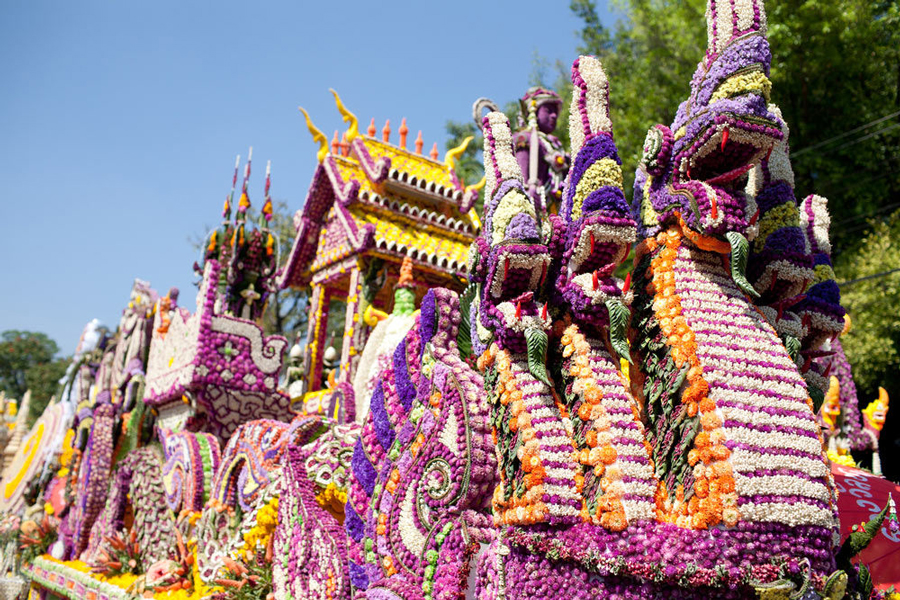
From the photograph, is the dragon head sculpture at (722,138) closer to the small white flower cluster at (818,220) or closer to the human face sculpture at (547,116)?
the small white flower cluster at (818,220)

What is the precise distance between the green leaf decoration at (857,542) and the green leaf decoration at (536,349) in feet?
3.97

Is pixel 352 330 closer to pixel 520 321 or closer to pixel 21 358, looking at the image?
pixel 520 321

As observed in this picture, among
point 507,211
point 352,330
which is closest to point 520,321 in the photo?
point 507,211

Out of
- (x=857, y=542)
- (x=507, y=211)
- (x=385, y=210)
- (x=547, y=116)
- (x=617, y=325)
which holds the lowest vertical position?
(x=857, y=542)

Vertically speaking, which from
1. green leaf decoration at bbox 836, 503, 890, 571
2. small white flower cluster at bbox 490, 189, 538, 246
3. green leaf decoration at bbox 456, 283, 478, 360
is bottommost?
green leaf decoration at bbox 836, 503, 890, 571

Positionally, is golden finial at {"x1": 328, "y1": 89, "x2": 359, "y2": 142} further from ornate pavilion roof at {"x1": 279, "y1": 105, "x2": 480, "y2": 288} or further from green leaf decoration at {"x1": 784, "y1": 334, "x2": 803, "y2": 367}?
green leaf decoration at {"x1": 784, "y1": 334, "x2": 803, "y2": 367}

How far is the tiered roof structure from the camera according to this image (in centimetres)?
861

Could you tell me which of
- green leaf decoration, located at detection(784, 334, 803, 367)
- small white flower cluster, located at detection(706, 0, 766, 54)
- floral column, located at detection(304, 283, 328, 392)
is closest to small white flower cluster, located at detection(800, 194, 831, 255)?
green leaf decoration, located at detection(784, 334, 803, 367)

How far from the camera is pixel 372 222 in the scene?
8836 mm

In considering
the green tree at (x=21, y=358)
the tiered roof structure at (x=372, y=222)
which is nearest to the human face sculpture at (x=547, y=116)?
the tiered roof structure at (x=372, y=222)

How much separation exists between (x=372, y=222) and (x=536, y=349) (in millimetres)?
5999

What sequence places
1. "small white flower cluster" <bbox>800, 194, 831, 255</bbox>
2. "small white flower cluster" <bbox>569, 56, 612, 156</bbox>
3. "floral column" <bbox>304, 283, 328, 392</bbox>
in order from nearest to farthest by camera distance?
"small white flower cluster" <bbox>569, 56, 612, 156</bbox> < "small white flower cluster" <bbox>800, 194, 831, 255</bbox> < "floral column" <bbox>304, 283, 328, 392</bbox>

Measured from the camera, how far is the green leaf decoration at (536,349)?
307 centimetres

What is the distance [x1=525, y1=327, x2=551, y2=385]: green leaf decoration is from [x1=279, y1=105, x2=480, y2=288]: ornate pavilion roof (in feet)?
17.3
